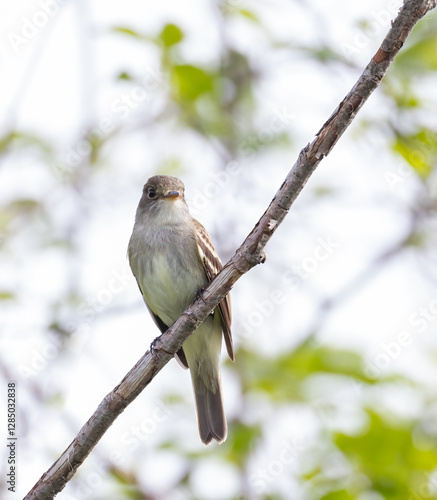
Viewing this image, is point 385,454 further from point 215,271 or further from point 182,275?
point 182,275

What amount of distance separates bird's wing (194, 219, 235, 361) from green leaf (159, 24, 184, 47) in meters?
1.37

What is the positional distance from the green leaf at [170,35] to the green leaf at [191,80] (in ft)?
0.58

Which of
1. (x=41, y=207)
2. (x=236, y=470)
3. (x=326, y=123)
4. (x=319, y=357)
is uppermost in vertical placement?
(x=326, y=123)

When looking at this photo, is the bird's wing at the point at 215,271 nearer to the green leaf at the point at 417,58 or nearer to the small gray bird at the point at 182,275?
the small gray bird at the point at 182,275

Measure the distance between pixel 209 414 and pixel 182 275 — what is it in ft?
3.66

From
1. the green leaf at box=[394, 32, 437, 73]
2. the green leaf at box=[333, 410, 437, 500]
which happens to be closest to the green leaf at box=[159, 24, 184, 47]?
the green leaf at box=[394, 32, 437, 73]

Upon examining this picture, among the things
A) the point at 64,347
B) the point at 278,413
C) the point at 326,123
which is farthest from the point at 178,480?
the point at 326,123

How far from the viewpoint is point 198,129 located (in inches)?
253

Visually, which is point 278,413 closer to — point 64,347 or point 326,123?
point 64,347

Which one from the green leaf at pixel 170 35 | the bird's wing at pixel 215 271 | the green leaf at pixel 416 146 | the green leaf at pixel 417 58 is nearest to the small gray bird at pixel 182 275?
the bird's wing at pixel 215 271

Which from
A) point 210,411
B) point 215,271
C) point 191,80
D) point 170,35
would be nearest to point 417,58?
point 191,80

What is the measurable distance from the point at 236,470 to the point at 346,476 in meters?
1.02

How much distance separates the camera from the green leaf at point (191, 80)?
528 centimetres

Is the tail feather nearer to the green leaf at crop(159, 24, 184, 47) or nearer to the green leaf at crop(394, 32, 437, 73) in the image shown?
the green leaf at crop(159, 24, 184, 47)
